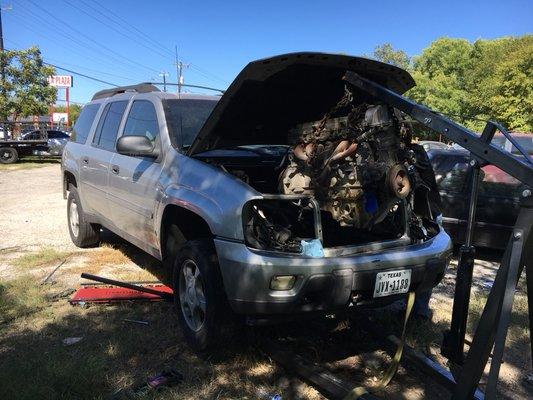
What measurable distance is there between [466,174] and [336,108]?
12.1ft

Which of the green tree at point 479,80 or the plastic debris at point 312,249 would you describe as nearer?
the plastic debris at point 312,249

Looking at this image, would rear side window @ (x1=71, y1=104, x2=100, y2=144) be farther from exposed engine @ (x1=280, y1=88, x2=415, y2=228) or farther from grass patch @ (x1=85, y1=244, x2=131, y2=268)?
exposed engine @ (x1=280, y1=88, x2=415, y2=228)

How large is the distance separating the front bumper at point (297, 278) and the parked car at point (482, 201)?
12.2ft

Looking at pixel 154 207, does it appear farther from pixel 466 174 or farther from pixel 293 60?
pixel 466 174

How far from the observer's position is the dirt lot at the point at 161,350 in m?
3.26

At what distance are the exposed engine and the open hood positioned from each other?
0.25 metres

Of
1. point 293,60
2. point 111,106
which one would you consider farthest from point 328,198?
point 111,106

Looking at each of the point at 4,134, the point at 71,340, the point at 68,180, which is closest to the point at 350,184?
the point at 71,340

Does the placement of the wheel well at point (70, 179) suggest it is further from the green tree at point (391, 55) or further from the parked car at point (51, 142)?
the green tree at point (391, 55)

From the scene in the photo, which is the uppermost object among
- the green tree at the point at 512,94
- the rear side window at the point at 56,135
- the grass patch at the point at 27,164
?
the green tree at the point at 512,94

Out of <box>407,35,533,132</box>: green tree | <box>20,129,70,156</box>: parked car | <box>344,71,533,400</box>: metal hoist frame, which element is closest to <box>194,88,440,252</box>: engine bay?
<box>344,71,533,400</box>: metal hoist frame

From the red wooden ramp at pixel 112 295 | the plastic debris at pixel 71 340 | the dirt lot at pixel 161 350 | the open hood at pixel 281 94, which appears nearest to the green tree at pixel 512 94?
the dirt lot at pixel 161 350

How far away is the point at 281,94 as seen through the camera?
3971mm

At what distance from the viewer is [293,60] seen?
3309 mm
